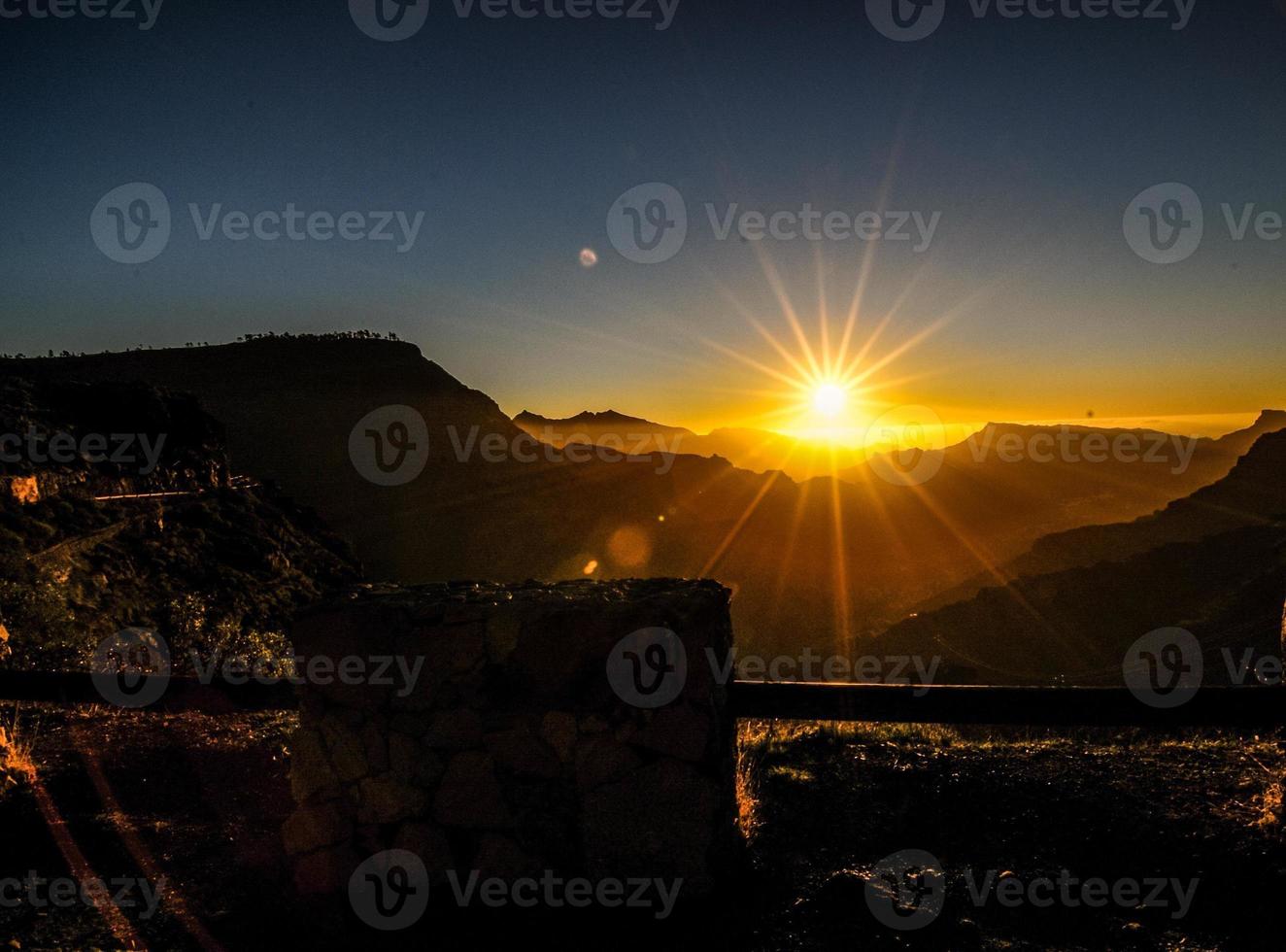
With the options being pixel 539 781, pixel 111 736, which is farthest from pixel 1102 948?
pixel 111 736

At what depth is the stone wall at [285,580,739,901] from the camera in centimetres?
382

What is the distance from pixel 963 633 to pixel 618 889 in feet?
175

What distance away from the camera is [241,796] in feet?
18.1

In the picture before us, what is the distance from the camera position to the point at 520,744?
153 inches

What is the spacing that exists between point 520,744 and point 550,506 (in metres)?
62.2

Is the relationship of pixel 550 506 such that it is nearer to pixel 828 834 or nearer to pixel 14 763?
pixel 14 763

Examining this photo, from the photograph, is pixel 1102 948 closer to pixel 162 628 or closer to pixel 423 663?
pixel 423 663

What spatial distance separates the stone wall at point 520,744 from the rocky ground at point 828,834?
1.13ft

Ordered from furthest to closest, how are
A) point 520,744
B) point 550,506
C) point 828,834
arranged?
1. point 550,506
2. point 828,834
3. point 520,744

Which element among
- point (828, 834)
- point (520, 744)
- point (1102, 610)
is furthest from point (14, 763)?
point (1102, 610)

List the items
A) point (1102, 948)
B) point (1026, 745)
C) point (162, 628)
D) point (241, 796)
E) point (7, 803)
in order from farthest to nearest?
point (162, 628), point (1026, 745), point (241, 796), point (7, 803), point (1102, 948)

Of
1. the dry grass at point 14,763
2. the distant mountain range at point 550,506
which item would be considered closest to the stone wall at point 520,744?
the dry grass at point 14,763

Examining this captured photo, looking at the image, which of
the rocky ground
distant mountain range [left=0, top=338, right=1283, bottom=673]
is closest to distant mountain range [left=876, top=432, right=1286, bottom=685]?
distant mountain range [left=0, top=338, right=1283, bottom=673]

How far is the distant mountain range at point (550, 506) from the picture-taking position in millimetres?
56188
